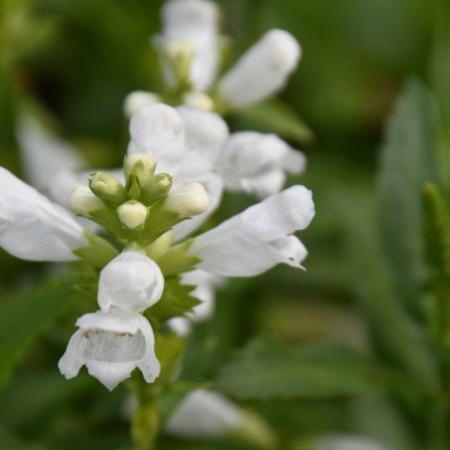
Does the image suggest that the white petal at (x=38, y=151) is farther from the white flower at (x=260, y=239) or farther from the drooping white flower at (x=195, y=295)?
the white flower at (x=260, y=239)

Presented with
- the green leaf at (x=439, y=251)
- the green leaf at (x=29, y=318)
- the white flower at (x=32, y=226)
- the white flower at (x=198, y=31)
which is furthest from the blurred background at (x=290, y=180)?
the white flower at (x=198, y=31)

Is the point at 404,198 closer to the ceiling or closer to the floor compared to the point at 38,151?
closer to the floor

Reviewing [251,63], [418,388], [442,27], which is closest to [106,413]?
[418,388]

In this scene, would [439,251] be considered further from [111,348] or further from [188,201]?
[111,348]

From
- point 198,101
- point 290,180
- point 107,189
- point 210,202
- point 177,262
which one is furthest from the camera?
point 290,180

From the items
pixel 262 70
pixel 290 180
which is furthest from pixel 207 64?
pixel 290 180

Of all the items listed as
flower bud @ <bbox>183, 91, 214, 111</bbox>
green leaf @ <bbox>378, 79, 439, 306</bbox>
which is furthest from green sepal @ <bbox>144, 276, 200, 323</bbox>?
green leaf @ <bbox>378, 79, 439, 306</bbox>
